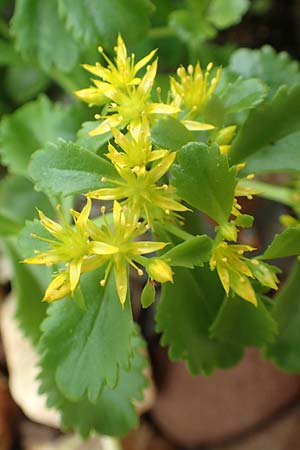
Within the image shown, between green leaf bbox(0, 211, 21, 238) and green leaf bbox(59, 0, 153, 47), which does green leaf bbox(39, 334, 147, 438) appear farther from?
green leaf bbox(59, 0, 153, 47)

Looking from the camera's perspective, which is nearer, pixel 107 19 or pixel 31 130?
pixel 107 19

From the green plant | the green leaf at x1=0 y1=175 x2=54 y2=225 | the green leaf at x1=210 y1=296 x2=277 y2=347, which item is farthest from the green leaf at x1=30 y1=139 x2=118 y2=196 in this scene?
the green leaf at x1=0 y1=175 x2=54 y2=225

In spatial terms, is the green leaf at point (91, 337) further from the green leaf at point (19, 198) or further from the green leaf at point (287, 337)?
the green leaf at point (19, 198)

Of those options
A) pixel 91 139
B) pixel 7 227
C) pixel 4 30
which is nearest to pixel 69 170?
pixel 91 139

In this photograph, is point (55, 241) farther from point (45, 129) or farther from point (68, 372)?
point (45, 129)

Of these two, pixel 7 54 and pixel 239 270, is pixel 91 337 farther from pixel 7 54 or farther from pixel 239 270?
pixel 7 54

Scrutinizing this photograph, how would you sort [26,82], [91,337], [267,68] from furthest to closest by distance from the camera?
1. [26,82]
2. [267,68]
3. [91,337]

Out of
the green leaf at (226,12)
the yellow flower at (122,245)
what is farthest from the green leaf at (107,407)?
the green leaf at (226,12)
